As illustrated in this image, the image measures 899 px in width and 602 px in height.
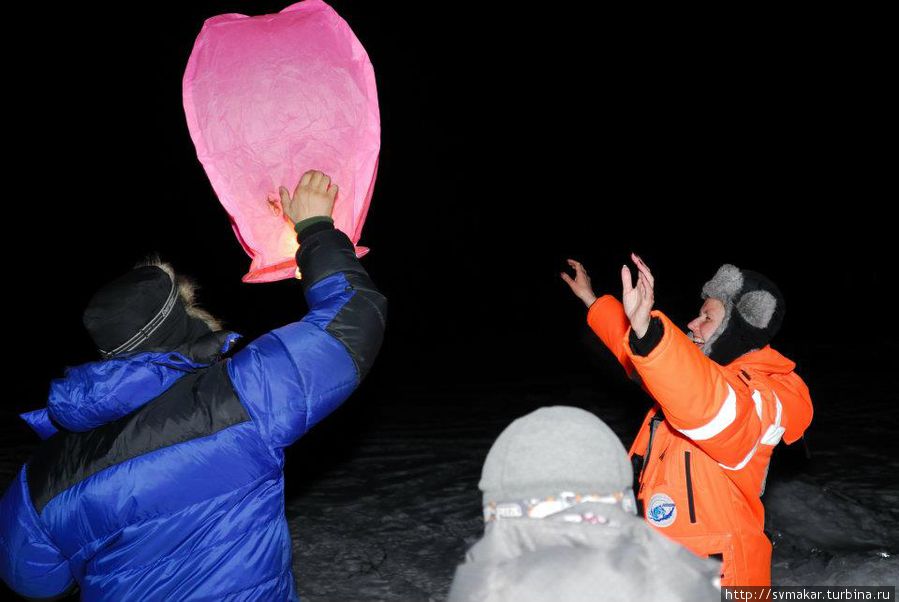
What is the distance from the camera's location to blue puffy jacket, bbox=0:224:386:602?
1.50 meters

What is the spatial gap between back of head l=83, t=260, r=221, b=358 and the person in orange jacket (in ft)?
4.05

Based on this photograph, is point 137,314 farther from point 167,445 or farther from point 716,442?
point 716,442

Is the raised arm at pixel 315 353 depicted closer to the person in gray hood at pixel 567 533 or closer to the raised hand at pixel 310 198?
the raised hand at pixel 310 198

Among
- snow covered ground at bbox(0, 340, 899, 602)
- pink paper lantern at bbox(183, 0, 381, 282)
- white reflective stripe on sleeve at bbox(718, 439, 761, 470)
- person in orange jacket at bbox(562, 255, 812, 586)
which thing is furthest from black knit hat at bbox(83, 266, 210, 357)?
white reflective stripe on sleeve at bbox(718, 439, 761, 470)

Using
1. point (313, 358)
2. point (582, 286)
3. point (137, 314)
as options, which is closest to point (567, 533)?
point (313, 358)

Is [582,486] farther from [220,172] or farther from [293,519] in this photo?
[293,519]

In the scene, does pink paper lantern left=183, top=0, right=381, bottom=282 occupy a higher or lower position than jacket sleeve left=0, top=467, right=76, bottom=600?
higher

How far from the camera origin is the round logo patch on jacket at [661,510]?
2092 millimetres

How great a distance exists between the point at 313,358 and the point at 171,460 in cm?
42

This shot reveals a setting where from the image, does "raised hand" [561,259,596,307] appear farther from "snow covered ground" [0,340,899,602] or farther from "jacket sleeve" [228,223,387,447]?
"jacket sleeve" [228,223,387,447]

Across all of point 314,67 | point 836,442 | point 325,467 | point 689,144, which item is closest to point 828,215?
point 689,144

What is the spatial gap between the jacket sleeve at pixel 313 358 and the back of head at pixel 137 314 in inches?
9.5

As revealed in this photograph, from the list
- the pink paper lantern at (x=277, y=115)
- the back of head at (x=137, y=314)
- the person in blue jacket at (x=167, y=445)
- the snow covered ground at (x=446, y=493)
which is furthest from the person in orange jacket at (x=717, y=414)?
the back of head at (x=137, y=314)

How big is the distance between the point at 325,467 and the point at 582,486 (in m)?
5.62
